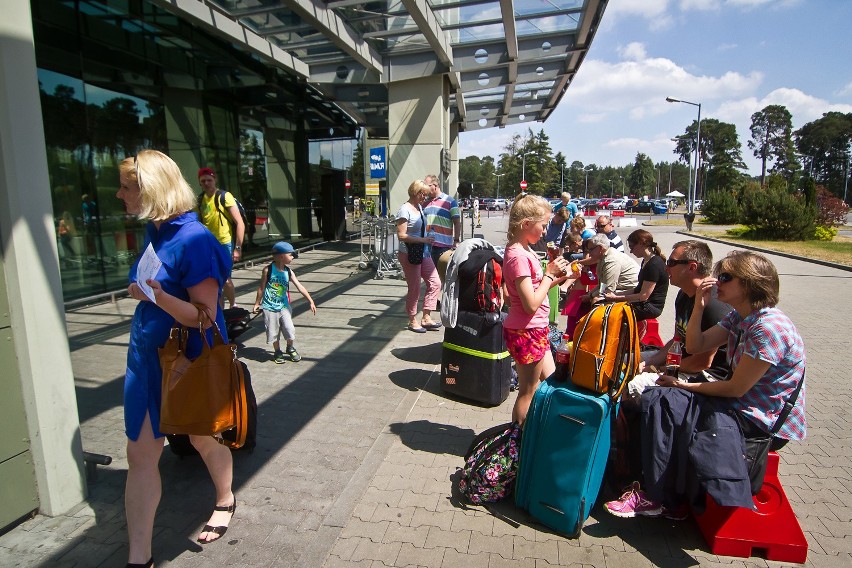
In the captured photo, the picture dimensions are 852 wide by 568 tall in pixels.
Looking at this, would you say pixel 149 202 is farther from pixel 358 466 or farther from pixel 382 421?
pixel 382 421

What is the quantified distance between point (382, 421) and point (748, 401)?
8.30ft

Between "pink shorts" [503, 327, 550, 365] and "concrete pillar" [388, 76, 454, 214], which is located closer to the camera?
"pink shorts" [503, 327, 550, 365]

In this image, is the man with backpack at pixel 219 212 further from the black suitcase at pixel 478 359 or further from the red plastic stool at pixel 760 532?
the red plastic stool at pixel 760 532

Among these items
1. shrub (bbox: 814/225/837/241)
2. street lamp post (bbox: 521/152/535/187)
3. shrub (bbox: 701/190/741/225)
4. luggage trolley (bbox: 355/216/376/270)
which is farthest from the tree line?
luggage trolley (bbox: 355/216/376/270)

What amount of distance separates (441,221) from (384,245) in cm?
514

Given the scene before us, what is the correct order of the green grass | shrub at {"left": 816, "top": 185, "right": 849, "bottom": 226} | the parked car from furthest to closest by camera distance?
the parked car < shrub at {"left": 816, "top": 185, "right": 849, "bottom": 226} < the green grass

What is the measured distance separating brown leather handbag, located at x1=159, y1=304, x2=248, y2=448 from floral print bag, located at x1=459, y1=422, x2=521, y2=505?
1375 mm

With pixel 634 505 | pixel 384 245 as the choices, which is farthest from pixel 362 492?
pixel 384 245

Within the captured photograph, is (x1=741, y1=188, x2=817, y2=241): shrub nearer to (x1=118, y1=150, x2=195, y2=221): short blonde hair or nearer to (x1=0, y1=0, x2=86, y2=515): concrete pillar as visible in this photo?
(x1=118, y1=150, x2=195, y2=221): short blonde hair

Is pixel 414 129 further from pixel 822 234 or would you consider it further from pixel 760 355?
pixel 822 234

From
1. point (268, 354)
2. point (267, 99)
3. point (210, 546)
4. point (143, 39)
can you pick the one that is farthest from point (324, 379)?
point (267, 99)

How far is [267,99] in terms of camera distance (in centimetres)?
1384

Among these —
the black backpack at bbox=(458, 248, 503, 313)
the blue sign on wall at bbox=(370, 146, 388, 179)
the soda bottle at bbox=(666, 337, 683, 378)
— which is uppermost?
the blue sign on wall at bbox=(370, 146, 388, 179)

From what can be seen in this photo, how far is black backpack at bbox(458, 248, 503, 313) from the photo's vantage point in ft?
14.1
